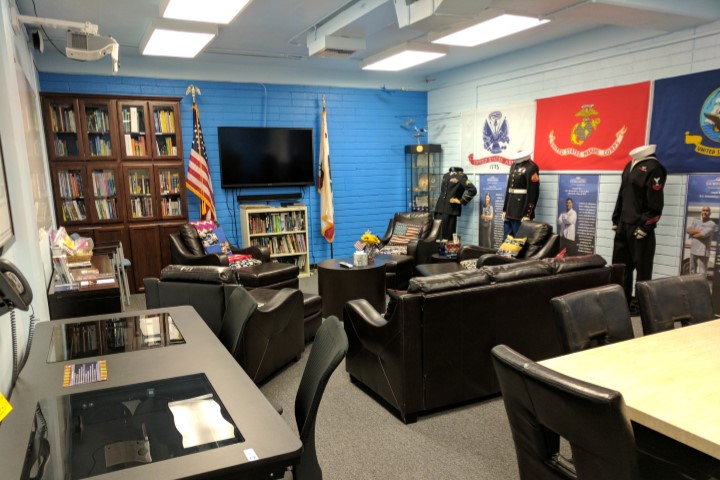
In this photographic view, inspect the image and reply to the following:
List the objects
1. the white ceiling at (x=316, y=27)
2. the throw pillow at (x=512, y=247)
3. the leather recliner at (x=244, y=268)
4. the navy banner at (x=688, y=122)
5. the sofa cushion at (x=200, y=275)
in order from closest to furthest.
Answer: the sofa cushion at (x=200, y=275)
the white ceiling at (x=316, y=27)
the navy banner at (x=688, y=122)
the leather recliner at (x=244, y=268)
the throw pillow at (x=512, y=247)

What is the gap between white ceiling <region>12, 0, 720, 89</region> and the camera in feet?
12.7

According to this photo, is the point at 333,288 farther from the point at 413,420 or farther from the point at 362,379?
the point at 413,420

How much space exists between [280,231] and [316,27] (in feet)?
9.35

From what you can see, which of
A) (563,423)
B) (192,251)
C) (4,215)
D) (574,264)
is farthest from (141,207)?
(563,423)

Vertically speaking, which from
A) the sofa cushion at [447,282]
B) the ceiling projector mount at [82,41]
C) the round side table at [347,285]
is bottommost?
the round side table at [347,285]

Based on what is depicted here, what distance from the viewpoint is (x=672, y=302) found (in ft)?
7.76

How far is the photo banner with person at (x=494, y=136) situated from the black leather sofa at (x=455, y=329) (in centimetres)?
343

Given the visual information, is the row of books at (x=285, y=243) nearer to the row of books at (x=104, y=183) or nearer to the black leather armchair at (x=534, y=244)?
the row of books at (x=104, y=183)

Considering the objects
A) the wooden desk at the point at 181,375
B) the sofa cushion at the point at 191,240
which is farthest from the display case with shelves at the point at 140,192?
the wooden desk at the point at 181,375

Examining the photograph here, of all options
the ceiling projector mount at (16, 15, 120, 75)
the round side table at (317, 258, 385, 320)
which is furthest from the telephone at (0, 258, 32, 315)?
the round side table at (317, 258, 385, 320)

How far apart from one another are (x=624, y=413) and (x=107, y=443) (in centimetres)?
137

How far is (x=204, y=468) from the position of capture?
3.92 ft

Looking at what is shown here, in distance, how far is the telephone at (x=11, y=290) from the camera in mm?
1504

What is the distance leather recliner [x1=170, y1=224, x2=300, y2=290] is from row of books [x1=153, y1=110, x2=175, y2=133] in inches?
49.2
